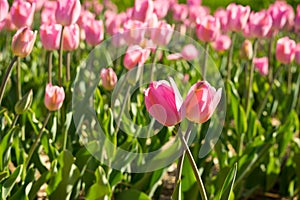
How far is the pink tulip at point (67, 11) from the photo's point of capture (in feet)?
6.04

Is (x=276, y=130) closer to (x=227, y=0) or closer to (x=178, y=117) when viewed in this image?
(x=178, y=117)

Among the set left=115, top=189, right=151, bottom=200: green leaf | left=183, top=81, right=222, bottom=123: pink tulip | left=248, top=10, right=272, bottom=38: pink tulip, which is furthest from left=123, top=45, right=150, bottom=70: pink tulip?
left=183, top=81, right=222, bottom=123: pink tulip

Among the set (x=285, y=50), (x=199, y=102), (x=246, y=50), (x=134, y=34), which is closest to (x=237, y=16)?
(x=285, y=50)

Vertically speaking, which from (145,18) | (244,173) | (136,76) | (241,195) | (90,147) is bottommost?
(241,195)

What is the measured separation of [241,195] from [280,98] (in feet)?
2.95

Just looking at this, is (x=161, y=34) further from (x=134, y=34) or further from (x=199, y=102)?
(x=199, y=102)

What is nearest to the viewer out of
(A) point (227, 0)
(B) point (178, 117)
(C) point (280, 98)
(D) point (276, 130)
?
(B) point (178, 117)

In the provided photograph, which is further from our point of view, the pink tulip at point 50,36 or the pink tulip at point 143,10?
the pink tulip at point 143,10

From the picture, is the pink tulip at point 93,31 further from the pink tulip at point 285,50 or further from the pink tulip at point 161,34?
the pink tulip at point 285,50

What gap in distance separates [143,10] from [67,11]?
359 mm

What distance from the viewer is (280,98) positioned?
305 centimetres

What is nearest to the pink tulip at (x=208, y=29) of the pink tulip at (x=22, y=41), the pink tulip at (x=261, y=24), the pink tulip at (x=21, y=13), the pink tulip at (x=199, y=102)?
the pink tulip at (x=261, y=24)

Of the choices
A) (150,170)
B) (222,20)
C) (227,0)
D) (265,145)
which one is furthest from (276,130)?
(227,0)

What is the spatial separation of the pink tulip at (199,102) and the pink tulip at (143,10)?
102 centimetres
